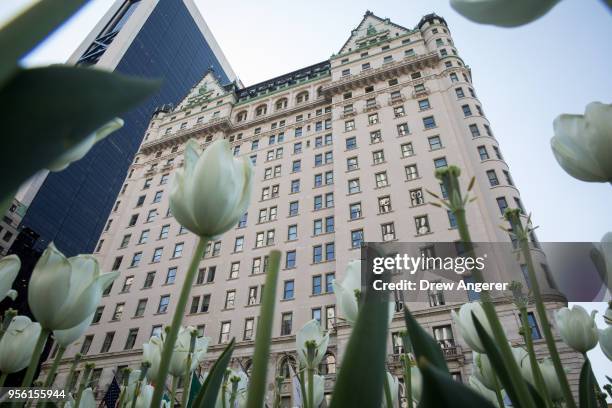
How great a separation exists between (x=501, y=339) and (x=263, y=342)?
0.61 metres

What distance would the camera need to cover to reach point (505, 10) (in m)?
0.77

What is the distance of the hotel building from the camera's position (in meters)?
24.1

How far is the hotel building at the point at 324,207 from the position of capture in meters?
24.1

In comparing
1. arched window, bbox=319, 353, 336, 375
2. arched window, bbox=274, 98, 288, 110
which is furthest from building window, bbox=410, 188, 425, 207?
arched window, bbox=274, 98, 288, 110

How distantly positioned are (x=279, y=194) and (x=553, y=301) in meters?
22.6

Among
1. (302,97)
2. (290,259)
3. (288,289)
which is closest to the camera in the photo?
(288,289)

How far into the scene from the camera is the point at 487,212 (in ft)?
78.0

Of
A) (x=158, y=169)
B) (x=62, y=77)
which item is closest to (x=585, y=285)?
(x=62, y=77)

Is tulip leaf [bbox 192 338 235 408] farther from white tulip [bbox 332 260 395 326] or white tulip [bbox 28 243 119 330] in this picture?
white tulip [bbox 332 260 395 326]

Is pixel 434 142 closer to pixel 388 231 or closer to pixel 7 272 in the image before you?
pixel 388 231

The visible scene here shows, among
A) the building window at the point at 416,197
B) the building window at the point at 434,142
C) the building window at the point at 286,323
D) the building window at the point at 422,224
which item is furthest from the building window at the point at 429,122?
the building window at the point at 286,323

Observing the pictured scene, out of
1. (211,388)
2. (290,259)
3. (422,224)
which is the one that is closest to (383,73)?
(422,224)

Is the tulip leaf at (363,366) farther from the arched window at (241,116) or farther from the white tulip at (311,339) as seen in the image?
the arched window at (241,116)

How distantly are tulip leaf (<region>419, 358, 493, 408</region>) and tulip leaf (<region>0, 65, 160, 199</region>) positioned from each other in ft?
2.03
